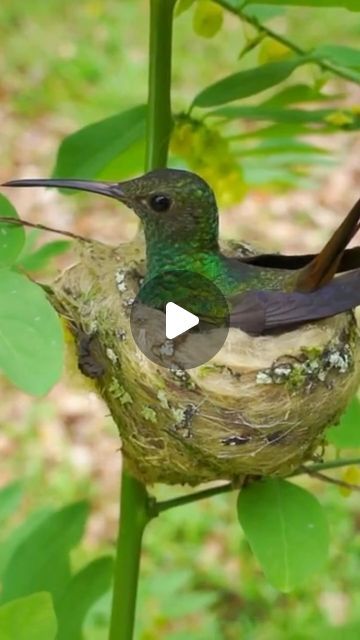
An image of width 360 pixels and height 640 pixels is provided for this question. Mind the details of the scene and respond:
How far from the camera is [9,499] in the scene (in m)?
1.49

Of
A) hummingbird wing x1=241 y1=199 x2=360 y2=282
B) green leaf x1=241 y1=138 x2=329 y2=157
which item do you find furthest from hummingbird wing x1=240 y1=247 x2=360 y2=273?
green leaf x1=241 y1=138 x2=329 y2=157

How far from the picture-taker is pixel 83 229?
4.53 metres

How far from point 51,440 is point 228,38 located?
7.86 feet

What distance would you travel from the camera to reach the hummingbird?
47.7 inches

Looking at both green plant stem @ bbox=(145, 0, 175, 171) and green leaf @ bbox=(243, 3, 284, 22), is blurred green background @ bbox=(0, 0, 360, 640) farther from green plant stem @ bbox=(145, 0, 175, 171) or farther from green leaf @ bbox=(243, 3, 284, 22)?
green leaf @ bbox=(243, 3, 284, 22)

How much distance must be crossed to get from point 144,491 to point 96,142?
391 millimetres

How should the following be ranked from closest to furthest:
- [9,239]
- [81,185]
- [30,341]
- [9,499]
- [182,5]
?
[30,341], [9,239], [81,185], [182,5], [9,499]

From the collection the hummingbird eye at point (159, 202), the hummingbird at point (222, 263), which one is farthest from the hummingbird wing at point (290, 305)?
the hummingbird eye at point (159, 202)

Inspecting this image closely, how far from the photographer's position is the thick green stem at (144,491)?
3.94ft

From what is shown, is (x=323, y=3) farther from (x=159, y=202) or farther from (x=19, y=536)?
(x=19, y=536)

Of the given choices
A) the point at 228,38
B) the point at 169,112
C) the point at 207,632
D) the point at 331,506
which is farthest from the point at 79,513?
the point at 228,38

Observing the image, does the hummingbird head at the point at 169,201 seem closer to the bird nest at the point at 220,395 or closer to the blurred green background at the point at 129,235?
the bird nest at the point at 220,395

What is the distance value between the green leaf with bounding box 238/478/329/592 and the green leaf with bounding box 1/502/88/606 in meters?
0.25

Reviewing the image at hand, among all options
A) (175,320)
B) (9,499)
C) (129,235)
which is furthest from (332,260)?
(129,235)
